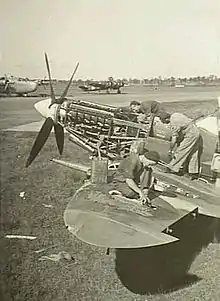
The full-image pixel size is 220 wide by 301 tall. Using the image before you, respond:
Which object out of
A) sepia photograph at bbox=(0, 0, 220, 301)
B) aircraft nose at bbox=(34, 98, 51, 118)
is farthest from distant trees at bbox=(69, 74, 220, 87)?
aircraft nose at bbox=(34, 98, 51, 118)

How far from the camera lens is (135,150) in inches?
46.9

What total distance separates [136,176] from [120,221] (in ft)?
0.39

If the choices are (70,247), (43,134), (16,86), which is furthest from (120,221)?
(16,86)

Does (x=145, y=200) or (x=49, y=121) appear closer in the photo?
(x=145, y=200)

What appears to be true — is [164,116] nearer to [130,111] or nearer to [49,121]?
[130,111]

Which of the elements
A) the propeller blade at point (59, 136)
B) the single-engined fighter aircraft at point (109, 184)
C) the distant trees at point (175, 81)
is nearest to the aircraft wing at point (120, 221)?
the single-engined fighter aircraft at point (109, 184)

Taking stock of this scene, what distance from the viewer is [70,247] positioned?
4.05 feet

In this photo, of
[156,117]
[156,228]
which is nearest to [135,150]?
[156,117]

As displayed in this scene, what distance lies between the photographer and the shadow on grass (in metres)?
1.15

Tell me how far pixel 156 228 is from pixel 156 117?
245 mm

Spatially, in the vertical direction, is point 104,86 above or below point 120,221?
above

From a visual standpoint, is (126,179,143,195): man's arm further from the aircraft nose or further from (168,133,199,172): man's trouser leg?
the aircraft nose

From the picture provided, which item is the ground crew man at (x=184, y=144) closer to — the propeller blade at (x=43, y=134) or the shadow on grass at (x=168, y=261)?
the shadow on grass at (x=168, y=261)

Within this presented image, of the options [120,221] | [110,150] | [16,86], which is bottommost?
[120,221]
